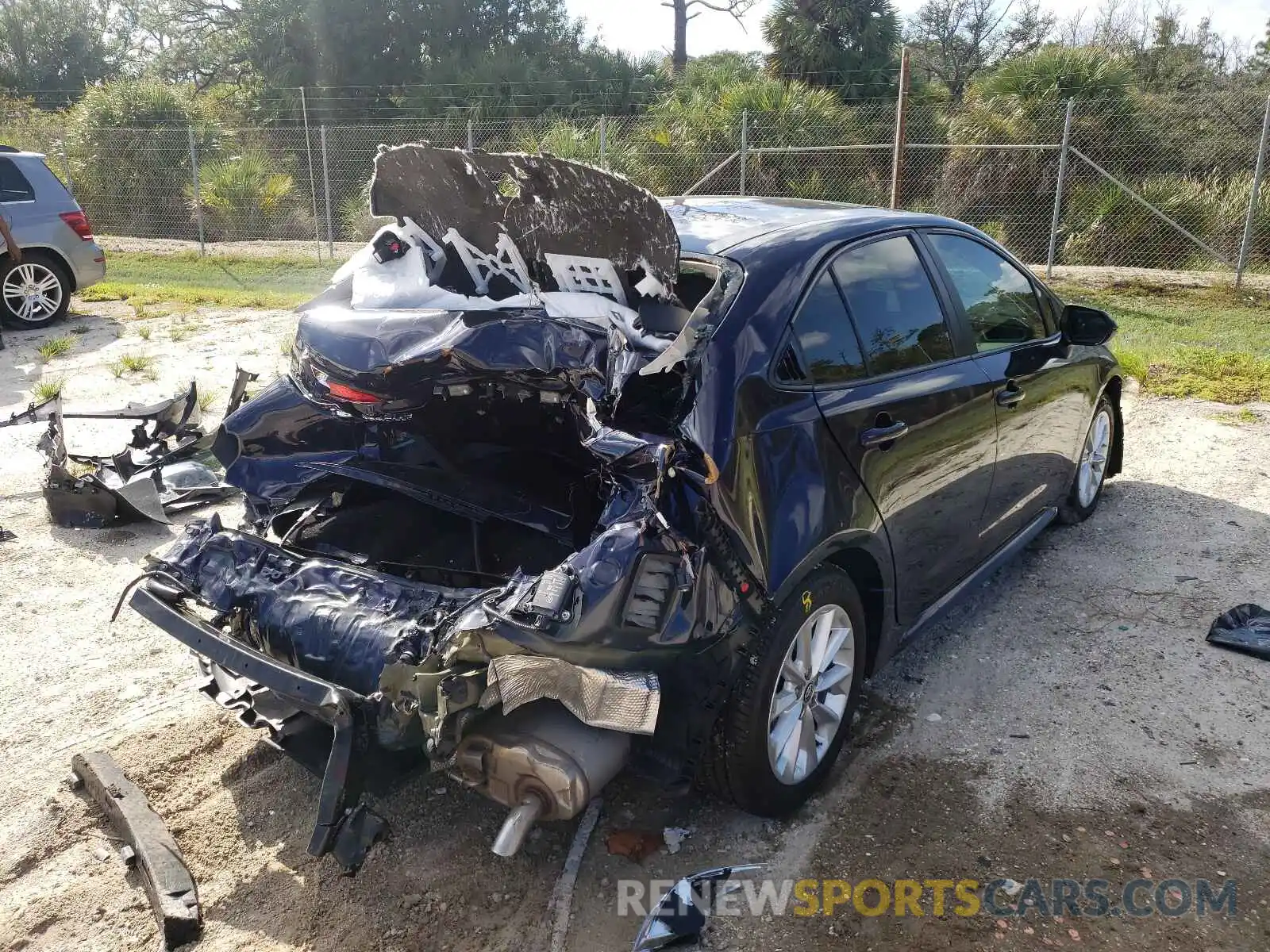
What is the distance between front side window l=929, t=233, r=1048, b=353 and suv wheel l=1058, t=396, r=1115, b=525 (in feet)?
3.32

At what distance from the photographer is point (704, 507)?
102 inches

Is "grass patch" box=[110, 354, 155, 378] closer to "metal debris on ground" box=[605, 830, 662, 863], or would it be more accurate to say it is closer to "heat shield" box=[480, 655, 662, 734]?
"metal debris on ground" box=[605, 830, 662, 863]

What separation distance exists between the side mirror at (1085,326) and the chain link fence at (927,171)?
26.6ft

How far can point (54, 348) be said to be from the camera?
9.31 m

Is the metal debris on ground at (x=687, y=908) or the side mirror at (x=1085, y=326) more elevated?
the side mirror at (x=1085, y=326)

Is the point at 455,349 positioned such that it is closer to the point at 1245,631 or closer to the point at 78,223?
the point at 1245,631

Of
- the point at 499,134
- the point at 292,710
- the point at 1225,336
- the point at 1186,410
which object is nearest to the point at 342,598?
the point at 292,710

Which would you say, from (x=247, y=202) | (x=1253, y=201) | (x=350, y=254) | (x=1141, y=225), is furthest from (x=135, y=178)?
(x=1253, y=201)

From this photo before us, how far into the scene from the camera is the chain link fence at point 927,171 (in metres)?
13.4

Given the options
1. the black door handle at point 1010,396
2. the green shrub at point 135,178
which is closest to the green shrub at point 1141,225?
the black door handle at point 1010,396

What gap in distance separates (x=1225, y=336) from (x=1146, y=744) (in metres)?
7.89

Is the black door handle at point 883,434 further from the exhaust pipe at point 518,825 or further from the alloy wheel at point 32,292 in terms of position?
the alloy wheel at point 32,292

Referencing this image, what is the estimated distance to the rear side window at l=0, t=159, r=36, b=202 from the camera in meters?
10.5

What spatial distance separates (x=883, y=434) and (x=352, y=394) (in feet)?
5.56
